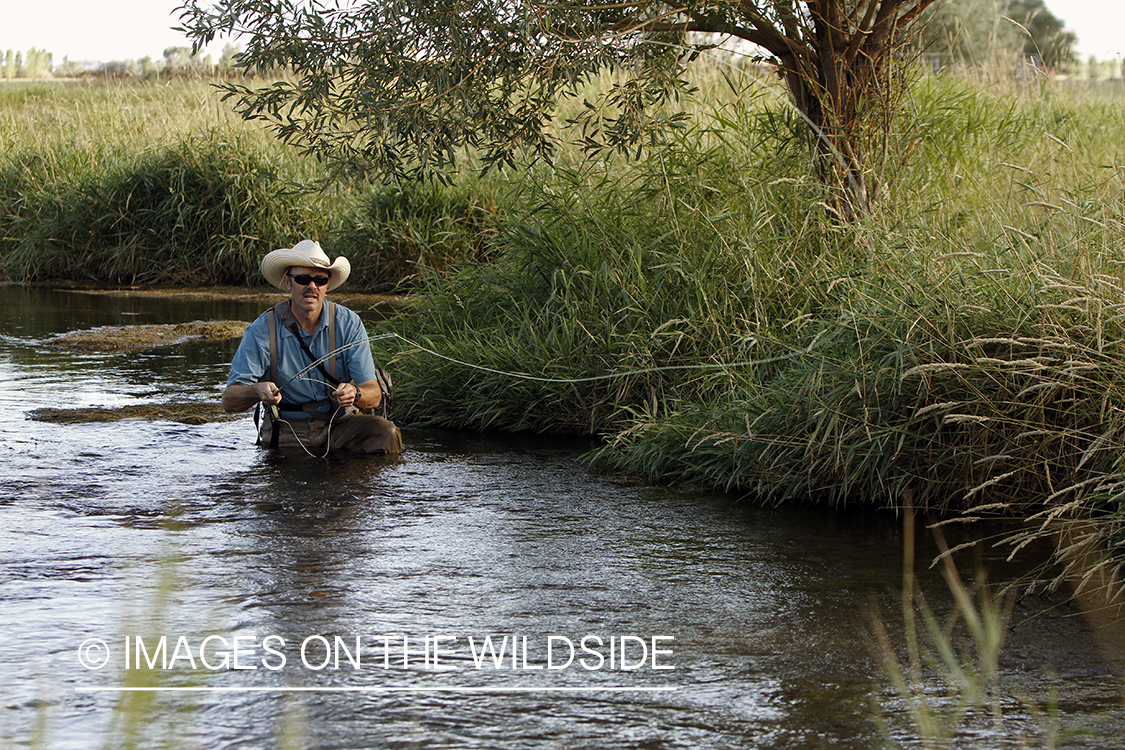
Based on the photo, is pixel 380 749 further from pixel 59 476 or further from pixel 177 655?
pixel 59 476

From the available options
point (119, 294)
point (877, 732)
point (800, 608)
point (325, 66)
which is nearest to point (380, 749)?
point (877, 732)

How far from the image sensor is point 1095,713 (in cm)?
394

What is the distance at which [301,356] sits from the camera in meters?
7.53

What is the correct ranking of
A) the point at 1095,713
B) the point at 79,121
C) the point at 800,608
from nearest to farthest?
the point at 1095,713 → the point at 800,608 → the point at 79,121

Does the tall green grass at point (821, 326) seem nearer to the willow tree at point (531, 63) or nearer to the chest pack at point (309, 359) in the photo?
the willow tree at point (531, 63)

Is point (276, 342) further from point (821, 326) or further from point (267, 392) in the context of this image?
point (821, 326)

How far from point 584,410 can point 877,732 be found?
4.77 meters

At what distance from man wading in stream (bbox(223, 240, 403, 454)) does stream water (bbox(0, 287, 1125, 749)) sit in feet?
0.69

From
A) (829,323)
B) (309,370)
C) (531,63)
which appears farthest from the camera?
(531,63)

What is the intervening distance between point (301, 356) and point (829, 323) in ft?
9.62

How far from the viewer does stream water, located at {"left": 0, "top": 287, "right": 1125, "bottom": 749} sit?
3838 mm

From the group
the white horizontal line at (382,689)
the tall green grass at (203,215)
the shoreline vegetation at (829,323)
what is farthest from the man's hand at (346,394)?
the tall green grass at (203,215)

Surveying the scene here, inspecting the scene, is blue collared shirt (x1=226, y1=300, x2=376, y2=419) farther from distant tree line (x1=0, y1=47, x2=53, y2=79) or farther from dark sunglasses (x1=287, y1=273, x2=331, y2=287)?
distant tree line (x1=0, y1=47, x2=53, y2=79)

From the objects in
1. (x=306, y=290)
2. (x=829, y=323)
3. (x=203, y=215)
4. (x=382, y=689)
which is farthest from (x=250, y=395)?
(x=203, y=215)
